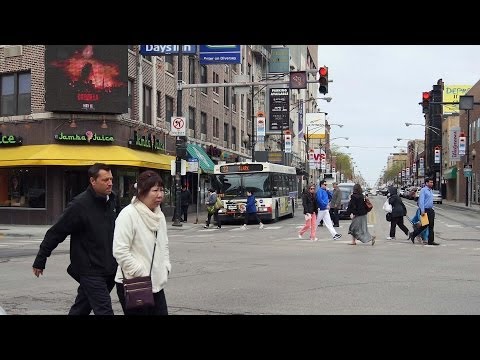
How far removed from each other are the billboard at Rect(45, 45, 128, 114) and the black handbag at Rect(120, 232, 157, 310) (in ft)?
73.3

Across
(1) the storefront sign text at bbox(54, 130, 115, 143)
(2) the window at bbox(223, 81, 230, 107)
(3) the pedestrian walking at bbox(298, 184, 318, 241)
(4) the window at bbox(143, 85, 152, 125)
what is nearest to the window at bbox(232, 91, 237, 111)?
(2) the window at bbox(223, 81, 230, 107)

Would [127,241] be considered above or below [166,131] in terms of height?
below

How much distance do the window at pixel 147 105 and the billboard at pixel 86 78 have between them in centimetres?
398

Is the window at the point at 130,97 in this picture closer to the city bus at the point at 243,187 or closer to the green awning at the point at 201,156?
the city bus at the point at 243,187

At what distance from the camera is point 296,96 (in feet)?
312

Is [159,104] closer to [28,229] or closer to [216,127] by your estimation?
[28,229]

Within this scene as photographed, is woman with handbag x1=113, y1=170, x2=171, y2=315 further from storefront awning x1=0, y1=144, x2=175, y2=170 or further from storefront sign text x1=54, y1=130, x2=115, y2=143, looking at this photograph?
storefront sign text x1=54, y1=130, x2=115, y2=143

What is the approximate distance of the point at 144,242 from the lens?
4965 mm

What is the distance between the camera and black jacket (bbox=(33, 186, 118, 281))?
536 cm
